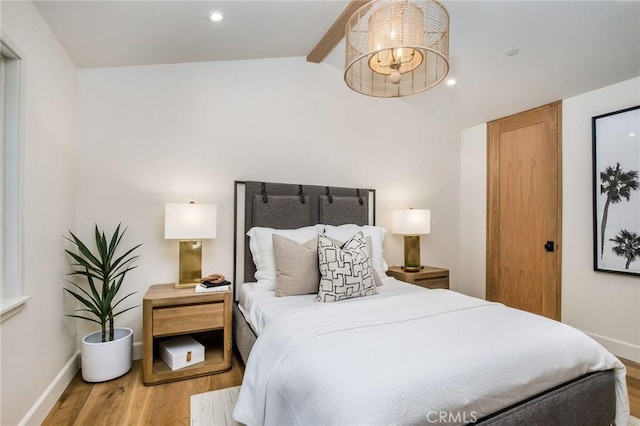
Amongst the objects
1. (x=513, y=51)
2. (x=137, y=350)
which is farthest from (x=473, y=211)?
(x=137, y=350)

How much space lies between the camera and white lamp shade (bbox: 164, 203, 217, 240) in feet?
8.57

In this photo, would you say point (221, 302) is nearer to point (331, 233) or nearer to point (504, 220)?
point (331, 233)

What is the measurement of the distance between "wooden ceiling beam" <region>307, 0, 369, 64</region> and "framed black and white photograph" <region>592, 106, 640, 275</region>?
8.07 ft

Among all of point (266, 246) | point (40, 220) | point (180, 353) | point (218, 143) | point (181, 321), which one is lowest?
point (180, 353)

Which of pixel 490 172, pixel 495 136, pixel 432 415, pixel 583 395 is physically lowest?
pixel 583 395

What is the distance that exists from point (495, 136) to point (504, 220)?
1.03 m

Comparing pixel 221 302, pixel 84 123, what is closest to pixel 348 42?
pixel 221 302

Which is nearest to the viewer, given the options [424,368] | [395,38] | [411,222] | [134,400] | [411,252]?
[424,368]

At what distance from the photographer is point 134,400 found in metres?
2.18

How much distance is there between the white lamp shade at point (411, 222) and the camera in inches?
142

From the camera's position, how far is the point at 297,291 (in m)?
2.51

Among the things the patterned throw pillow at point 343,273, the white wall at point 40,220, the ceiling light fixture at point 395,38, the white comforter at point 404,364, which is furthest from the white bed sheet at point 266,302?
the ceiling light fixture at point 395,38

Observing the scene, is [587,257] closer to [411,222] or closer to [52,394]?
[411,222]

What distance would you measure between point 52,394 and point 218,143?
2214mm
